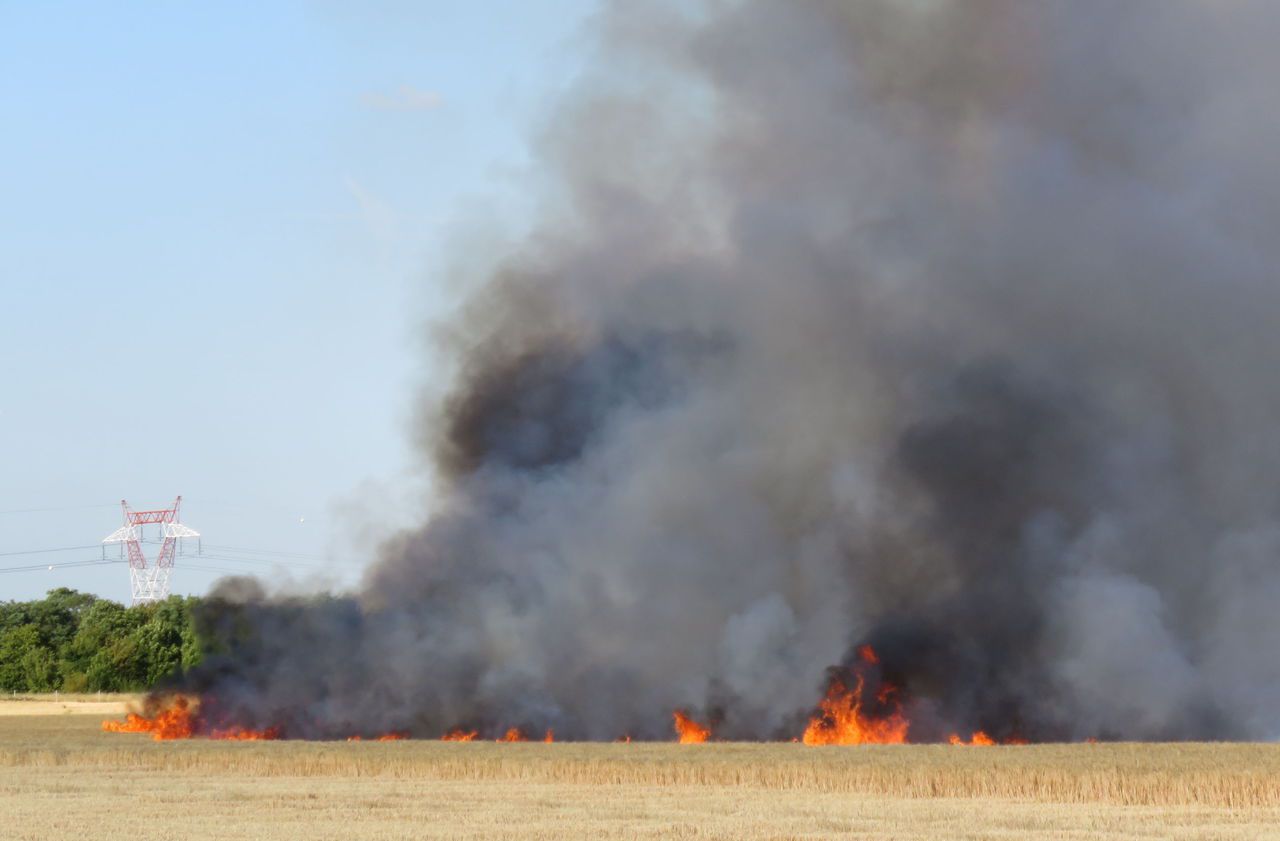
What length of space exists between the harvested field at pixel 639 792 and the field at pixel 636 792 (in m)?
0.09

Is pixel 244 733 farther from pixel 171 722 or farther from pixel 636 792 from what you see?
pixel 636 792

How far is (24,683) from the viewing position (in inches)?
5832

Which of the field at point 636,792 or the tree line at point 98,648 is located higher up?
the tree line at point 98,648

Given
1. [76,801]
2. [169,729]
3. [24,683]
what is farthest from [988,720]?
[24,683]

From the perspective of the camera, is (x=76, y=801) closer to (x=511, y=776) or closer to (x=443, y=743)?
(x=511, y=776)

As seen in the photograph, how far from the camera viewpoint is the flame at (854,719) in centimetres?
7150

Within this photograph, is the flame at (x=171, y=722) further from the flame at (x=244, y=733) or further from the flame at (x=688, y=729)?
the flame at (x=688, y=729)

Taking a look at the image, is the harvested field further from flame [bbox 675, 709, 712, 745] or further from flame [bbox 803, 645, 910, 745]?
flame [bbox 675, 709, 712, 745]

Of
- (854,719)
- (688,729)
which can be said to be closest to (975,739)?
(854,719)

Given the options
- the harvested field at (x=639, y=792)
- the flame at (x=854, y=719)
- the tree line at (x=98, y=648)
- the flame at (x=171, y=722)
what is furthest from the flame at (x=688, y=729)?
the tree line at (x=98, y=648)

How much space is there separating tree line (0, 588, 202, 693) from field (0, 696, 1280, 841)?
230 feet

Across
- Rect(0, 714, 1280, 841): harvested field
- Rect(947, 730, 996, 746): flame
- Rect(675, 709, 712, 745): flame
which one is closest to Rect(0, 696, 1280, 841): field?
Rect(0, 714, 1280, 841): harvested field

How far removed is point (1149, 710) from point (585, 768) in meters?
33.3

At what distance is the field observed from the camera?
34531 millimetres
